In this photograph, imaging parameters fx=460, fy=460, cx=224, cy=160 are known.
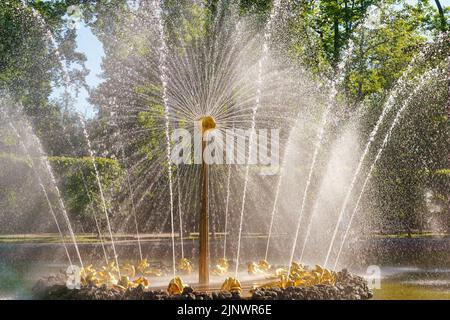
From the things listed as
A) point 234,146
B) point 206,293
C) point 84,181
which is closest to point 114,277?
point 206,293

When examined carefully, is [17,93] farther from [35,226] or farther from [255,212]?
[255,212]

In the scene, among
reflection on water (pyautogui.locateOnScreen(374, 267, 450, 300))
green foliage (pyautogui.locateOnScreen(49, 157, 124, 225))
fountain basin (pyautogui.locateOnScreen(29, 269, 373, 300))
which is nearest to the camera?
fountain basin (pyautogui.locateOnScreen(29, 269, 373, 300))

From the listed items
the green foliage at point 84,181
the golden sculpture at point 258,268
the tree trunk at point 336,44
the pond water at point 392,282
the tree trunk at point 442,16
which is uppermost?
the tree trunk at point 442,16

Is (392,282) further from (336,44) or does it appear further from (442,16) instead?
(442,16)

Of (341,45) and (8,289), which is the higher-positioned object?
(341,45)

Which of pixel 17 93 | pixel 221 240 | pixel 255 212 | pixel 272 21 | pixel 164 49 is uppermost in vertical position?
pixel 272 21

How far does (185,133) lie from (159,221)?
6909mm

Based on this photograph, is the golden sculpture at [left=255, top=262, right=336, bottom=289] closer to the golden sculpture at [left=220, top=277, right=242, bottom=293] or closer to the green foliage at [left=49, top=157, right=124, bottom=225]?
the golden sculpture at [left=220, top=277, right=242, bottom=293]

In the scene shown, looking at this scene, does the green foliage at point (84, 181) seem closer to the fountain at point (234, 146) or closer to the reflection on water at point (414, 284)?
the fountain at point (234, 146)

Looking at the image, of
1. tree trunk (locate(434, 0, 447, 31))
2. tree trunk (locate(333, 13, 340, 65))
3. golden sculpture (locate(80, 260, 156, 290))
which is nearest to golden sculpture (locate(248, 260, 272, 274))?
golden sculpture (locate(80, 260, 156, 290))

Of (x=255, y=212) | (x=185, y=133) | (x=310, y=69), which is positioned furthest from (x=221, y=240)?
(x=310, y=69)

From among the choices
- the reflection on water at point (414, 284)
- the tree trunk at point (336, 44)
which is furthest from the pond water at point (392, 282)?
the tree trunk at point (336, 44)

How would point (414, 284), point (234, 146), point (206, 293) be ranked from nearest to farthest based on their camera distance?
1. point (206, 293)
2. point (414, 284)
3. point (234, 146)

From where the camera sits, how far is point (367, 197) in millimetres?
24109
